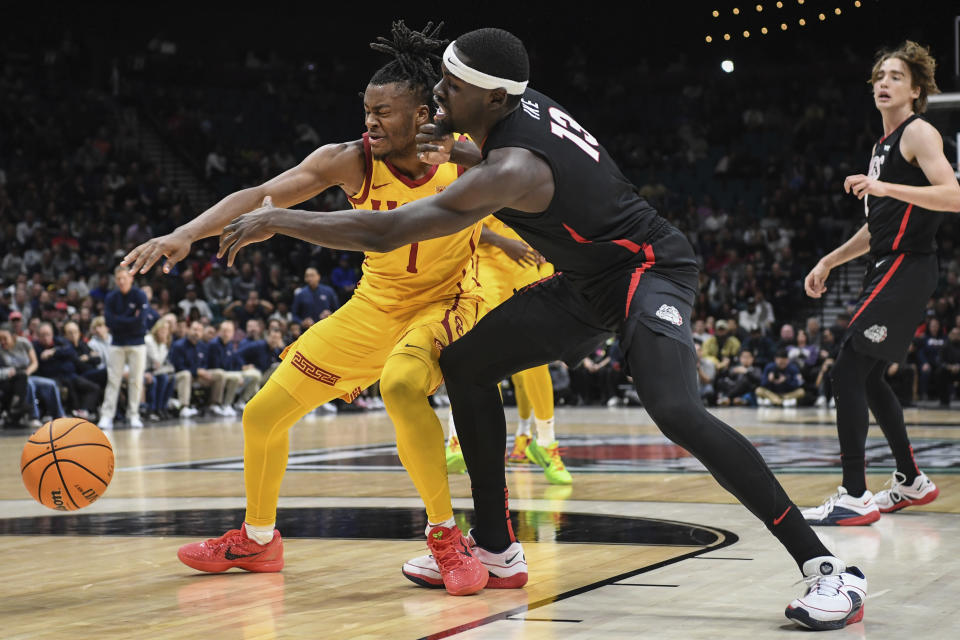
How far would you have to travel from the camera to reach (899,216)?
5645mm

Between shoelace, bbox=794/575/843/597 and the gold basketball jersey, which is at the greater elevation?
the gold basketball jersey

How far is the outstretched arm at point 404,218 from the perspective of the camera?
11.3 ft

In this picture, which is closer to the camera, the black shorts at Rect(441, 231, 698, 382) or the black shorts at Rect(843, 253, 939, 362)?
the black shorts at Rect(441, 231, 698, 382)

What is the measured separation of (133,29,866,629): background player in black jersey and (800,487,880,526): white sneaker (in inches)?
70.4

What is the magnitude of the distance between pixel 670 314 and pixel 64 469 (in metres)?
2.53

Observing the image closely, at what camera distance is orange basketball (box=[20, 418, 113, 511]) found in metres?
4.75

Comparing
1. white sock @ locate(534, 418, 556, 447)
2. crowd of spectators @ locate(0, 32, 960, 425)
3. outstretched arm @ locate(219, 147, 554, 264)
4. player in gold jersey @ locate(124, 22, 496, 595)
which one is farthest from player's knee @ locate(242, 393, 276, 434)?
crowd of spectators @ locate(0, 32, 960, 425)

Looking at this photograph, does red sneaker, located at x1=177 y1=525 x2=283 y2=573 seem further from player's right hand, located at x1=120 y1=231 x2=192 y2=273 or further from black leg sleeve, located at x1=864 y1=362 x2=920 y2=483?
black leg sleeve, located at x1=864 y1=362 x2=920 y2=483

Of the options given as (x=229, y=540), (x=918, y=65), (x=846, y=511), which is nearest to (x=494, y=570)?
(x=229, y=540)

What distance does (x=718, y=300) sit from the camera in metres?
20.0

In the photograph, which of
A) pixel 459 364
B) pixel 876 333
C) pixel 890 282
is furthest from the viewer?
pixel 890 282

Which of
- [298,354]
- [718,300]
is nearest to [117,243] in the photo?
[718,300]

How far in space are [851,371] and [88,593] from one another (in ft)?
11.4

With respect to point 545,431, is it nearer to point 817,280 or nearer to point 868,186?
point 817,280
